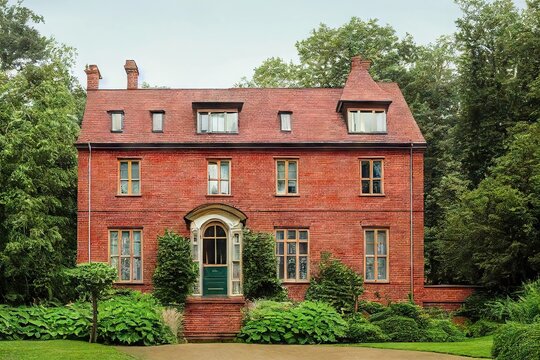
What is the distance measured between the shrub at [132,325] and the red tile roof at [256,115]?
8.31m

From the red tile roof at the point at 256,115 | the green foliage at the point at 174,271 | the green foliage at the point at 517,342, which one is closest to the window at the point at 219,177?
the red tile roof at the point at 256,115

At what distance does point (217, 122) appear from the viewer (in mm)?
31750

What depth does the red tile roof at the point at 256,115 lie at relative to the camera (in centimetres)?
3136

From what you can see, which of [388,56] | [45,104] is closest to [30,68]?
[45,104]

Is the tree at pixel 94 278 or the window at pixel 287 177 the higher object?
the window at pixel 287 177

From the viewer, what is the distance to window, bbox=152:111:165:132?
104ft

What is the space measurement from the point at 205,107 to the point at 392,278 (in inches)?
400

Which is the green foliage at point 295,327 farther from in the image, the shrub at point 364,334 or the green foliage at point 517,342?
the green foliage at point 517,342

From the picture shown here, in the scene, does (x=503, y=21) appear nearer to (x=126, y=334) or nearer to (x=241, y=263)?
(x=241, y=263)

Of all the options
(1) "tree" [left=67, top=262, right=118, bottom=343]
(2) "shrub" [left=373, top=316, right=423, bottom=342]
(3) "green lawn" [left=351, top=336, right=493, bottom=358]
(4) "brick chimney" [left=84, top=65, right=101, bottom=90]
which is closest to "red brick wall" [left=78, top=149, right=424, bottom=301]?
(4) "brick chimney" [left=84, top=65, right=101, bottom=90]

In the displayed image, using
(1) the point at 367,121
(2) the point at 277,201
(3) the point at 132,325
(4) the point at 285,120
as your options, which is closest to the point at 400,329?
(2) the point at 277,201

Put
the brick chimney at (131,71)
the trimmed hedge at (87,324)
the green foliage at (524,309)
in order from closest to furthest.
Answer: the green foliage at (524,309), the trimmed hedge at (87,324), the brick chimney at (131,71)

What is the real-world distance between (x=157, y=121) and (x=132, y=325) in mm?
10737

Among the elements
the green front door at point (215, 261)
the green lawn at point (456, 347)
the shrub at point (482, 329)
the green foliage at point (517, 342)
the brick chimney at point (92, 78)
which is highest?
the brick chimney at point (92, 78)
